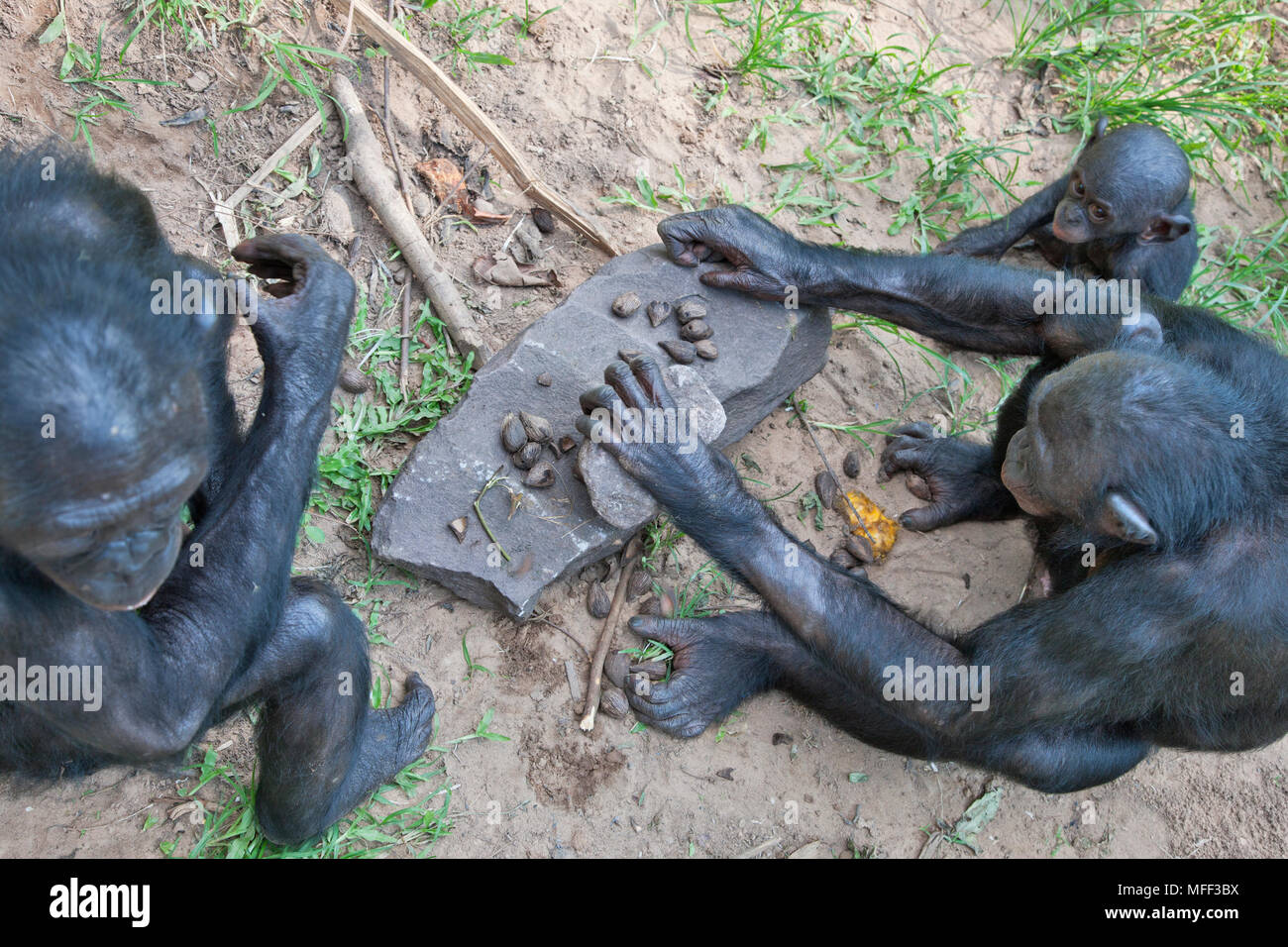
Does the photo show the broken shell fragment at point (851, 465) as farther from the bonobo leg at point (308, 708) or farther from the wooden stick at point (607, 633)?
the bonobo leg at point (308, 708)

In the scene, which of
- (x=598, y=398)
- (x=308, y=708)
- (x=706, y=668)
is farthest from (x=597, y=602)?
(x=308, y=708)

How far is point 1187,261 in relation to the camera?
7.28 m

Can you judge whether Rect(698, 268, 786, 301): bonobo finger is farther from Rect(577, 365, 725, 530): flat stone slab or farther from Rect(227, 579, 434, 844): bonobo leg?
Rect(227, 579, 434, 844): bonobo leg

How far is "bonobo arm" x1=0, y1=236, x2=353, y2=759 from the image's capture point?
3.61 meters

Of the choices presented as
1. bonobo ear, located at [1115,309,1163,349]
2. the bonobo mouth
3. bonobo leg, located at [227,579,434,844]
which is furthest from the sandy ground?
bonobo ear, located at [1115,309,1163,349]

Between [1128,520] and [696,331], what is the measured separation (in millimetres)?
2586

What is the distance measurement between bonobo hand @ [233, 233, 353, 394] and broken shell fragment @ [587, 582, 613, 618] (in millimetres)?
1947

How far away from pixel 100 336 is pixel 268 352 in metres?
1.22

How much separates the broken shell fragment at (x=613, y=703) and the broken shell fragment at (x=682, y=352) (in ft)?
6.12

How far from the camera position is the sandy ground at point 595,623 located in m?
5.43

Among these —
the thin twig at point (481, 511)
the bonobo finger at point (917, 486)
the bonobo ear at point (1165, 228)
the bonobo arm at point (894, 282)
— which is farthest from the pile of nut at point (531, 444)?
the bonobo ear at point (1165, 228)

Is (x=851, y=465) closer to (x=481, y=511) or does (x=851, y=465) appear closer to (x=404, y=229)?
(x=481, y=511)

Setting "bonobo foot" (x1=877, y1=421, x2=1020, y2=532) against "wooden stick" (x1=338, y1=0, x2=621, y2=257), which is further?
"bonobo foot" (x1=877, y1=421, x2=1020, y2=532)
